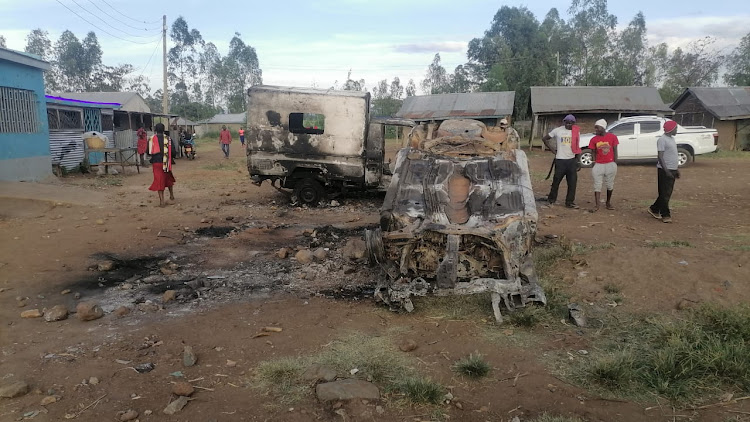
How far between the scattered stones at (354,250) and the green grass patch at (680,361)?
327 centimetres

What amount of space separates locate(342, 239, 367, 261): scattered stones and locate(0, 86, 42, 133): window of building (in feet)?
31.9

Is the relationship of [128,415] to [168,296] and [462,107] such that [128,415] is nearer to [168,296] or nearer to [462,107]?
[168,296]

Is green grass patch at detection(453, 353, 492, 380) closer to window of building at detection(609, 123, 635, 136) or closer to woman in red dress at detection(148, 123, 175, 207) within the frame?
woman in red dress at detection(148, 123, 175, 207)

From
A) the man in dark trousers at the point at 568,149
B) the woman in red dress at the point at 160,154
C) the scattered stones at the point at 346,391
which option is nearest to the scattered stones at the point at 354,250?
the scattered stones at the point at 346,391

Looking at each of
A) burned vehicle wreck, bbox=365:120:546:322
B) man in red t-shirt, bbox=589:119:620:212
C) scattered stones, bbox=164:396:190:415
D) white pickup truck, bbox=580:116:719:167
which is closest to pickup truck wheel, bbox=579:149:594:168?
white pickup truck, bbox=580:116:719:167

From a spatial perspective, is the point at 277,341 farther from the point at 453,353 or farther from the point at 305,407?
the point at 453,353

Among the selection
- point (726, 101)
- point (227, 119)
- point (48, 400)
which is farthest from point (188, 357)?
point (227, 119)

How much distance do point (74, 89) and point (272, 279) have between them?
5983 centimetres

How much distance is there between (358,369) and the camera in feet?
11.9

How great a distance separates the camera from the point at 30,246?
6793mm

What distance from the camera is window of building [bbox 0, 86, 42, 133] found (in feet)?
38.0

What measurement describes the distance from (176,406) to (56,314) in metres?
2.17

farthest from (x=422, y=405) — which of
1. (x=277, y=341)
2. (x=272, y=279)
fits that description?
(x=272, y=279)

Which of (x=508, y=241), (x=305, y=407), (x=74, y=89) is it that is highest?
(x=74, y=89)
